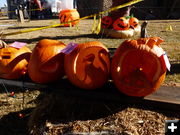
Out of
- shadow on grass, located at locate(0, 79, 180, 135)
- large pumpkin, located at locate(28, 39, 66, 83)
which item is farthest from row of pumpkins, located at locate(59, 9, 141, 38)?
shadow on grass, located at locate(0, 79, 180, 135)

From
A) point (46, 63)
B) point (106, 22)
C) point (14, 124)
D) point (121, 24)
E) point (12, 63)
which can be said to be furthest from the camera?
point (106, 22)

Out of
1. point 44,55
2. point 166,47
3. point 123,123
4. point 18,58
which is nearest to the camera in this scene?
point 123,123

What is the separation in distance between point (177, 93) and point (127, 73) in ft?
2.09

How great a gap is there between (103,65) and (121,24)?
18.0 ft

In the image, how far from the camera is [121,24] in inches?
293

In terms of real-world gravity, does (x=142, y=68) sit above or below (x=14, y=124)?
above

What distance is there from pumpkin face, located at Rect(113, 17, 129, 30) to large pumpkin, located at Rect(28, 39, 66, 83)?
17.0ft

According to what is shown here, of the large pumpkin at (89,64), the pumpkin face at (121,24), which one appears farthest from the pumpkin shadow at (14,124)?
the pumpkin face at (121,24)

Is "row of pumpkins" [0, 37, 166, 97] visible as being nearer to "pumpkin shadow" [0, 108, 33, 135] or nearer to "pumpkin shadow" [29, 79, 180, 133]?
"pumpkin shadow" [29, 79, 180, 133]

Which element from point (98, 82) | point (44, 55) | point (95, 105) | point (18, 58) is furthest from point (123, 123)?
point (18, 58)

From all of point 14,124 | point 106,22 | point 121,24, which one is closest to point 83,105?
point 14,124

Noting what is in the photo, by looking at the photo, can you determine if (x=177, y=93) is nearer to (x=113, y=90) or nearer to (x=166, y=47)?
(x=113, y=90)

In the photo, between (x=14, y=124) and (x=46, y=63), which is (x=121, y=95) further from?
(x=14, y=124)

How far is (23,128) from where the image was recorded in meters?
2.68
